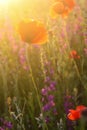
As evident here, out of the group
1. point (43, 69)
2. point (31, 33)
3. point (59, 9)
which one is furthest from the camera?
point (59, 9)

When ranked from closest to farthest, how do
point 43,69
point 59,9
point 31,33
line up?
point 31,33 → point 43,69 → point 59,9

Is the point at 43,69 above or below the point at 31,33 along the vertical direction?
below

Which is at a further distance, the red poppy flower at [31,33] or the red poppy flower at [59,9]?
the red poppy flower at [59,9]

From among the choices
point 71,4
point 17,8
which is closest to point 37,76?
point 71,4

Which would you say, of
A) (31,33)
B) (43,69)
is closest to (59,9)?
(43,69)

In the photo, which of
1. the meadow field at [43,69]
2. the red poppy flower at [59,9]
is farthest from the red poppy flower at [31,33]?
the red poppy flower at [59,9]

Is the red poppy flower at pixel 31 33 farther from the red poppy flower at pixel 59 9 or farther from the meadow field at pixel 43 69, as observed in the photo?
the red poppy flower at pixel 59 9

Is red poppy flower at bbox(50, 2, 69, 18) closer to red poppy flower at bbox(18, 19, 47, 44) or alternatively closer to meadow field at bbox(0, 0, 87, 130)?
meadow field at bbox(0, 0, 87, 130)

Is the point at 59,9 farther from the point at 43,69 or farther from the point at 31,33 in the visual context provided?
the point at 31,33
